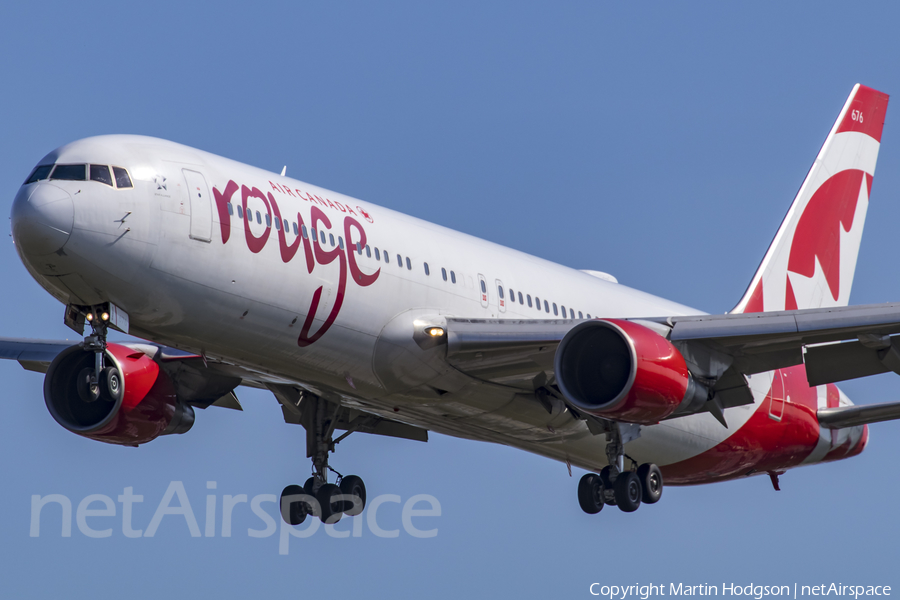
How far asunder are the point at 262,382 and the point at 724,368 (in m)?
9.26

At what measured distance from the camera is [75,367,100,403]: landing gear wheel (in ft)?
62.2

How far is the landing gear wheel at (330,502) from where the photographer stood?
1005 inches

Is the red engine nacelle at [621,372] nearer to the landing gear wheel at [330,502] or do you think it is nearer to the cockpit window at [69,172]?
the landing gear wheel at [330,502]

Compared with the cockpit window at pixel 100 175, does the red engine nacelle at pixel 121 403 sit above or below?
below

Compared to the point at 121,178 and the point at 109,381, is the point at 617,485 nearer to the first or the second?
the point at 109,381

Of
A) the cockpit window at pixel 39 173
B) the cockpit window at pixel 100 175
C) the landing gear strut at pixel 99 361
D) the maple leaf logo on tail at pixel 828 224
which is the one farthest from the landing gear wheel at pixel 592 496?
the cockpit window at pixel 39 173

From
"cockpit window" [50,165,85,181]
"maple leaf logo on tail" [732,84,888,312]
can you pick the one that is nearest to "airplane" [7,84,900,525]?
"cockpit window" [50,165,85,181]

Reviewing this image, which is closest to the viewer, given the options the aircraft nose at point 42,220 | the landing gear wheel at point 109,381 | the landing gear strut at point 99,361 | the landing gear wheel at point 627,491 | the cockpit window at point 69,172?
the aircraft nose at point 42,220

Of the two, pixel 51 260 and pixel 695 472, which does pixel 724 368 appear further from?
pixel 51 260

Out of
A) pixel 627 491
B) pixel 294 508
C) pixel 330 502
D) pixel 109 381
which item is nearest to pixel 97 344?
pixel 109 381

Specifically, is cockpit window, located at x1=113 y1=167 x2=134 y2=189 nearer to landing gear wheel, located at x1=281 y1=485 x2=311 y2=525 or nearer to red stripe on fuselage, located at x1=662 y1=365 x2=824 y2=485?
landing gear wheel, located at x1=281 y1=485 x2=311 y2=525

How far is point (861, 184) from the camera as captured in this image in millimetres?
35344

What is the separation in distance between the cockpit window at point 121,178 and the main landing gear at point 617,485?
1096cm

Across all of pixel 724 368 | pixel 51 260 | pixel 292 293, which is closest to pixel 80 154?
pixel 51 260
